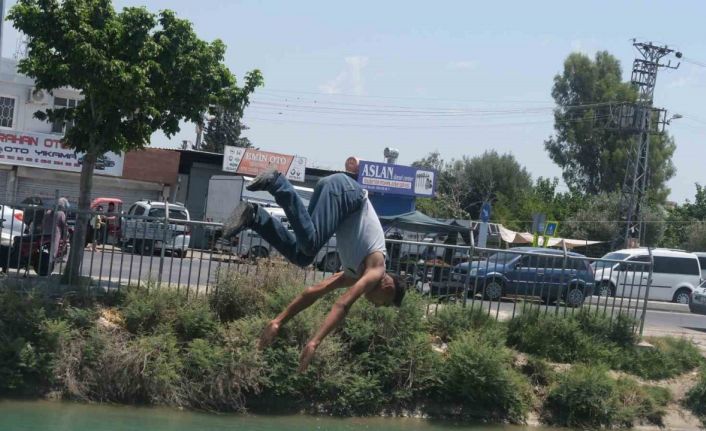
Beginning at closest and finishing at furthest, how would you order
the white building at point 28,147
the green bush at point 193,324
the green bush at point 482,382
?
the green bush at point 193,324, the green bush at point 482,382, the white building at point 28,147

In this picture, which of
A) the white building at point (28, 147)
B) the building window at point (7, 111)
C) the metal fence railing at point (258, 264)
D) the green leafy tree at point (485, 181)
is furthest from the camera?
the green leafy tree at point (485, 181)

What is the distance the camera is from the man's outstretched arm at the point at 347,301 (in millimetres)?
6383

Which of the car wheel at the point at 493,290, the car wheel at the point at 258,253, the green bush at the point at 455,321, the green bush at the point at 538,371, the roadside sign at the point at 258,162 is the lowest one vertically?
the green bush at the point at 538,371

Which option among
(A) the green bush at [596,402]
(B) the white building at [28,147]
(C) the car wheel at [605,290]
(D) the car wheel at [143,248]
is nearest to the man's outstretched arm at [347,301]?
(D) the car wheel at [143,248]

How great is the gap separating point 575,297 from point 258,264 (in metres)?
4.64

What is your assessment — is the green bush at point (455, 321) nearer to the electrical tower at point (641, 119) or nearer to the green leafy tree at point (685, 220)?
the electrical tower at point (641, 119)

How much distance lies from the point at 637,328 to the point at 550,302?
4.80ft

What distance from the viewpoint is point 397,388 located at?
1217cm

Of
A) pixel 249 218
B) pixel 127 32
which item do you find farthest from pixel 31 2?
pixel 249 218

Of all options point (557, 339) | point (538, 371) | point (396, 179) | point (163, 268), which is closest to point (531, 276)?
point (557, 339)

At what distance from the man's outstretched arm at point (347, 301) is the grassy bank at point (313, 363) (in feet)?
16.4

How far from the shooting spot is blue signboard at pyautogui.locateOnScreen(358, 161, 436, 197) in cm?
4516

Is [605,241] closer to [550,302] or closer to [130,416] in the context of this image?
[550,302]

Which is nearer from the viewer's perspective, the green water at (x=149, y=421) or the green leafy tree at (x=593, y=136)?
the green water at (x=149, y=421)
